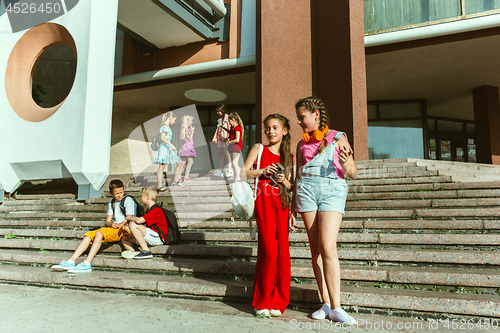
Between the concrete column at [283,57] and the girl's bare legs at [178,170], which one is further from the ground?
the concrete column at [283,57]

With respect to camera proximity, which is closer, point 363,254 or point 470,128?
point 363,254

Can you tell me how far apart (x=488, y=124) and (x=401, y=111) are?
3108 millimetres

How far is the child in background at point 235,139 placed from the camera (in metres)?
7.91

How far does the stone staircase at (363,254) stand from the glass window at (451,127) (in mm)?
10777

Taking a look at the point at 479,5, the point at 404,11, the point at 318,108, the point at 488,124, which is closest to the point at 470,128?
the point at 488,124

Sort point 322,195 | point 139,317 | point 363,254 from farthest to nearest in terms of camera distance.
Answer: point 363,254
point 139,317
point 322,195

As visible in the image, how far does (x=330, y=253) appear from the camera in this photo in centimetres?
284

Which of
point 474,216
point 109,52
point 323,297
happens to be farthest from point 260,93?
point 323,297

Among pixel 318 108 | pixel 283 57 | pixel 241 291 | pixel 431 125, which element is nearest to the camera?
pixel 318 108

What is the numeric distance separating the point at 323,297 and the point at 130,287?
7.39 ft

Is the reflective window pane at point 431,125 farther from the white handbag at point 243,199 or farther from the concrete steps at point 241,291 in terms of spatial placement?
the white handbag at point 243,199

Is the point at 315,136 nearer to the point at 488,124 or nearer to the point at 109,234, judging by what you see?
the point at 109,234

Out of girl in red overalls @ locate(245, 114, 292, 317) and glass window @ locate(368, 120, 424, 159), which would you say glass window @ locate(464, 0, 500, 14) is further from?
girl in red overalls @ locate(245, 114, 292, 317)

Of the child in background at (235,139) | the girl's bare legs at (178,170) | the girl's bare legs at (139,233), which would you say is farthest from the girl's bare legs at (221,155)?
the girl's bare legs at (139,233)
